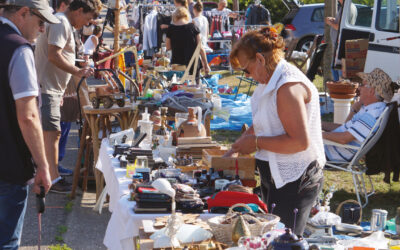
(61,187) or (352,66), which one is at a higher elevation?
(352,66)

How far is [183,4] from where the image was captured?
9773 millimetres

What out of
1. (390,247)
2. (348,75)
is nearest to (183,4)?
(348,75)

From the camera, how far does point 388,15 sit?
8.69 m

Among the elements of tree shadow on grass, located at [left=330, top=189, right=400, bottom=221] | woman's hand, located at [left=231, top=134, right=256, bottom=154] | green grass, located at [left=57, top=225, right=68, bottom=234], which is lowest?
tree shadow on grass, located at [left=330, top=189, right=400, bottom=221]

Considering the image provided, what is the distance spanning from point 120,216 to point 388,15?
6.58 meters

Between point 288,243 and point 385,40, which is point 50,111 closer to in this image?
point 288,243

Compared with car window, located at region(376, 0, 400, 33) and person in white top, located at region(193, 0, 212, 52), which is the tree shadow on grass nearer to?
car window, located at region(376, 0, 400, 33)

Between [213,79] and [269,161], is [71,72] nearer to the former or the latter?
[269,161]

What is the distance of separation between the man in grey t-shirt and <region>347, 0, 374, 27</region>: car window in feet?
18.3

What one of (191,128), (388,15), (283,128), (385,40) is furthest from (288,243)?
(388,15)

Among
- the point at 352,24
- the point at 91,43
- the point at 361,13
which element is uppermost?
the point at 361,13

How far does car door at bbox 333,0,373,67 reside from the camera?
9578 millimetres

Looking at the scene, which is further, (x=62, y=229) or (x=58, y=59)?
(x=58, y=59)

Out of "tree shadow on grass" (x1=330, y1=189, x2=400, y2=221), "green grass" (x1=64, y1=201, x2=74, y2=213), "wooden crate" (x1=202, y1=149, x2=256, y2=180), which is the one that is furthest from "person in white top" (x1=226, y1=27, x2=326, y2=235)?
"green grass" (x1=64, y1=201, x2=74, y2=213)
